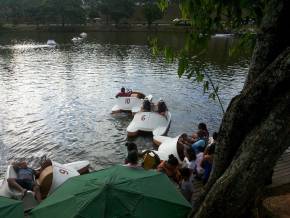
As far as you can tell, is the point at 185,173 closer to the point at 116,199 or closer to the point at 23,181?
the point at 116,199

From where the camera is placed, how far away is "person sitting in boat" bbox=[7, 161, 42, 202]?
11469 millimetres

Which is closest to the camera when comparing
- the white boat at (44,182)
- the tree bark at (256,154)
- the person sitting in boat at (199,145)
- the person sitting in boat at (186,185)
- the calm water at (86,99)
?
the tree bark at (256,154)

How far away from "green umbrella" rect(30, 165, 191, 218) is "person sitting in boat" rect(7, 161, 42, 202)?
12.7ft

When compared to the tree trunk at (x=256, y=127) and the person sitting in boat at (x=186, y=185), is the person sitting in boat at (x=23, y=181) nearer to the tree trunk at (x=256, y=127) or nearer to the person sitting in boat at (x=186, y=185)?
the person sitting in boat at (x=186, y=185)

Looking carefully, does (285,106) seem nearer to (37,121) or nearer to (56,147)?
(56,147)

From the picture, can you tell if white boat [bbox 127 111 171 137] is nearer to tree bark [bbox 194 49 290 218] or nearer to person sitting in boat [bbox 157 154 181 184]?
person sitting in boat [bbox 157 154 181 184]

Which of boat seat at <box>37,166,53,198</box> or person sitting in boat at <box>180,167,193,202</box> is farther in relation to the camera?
boat seat at <box>37,166,53,198</box>

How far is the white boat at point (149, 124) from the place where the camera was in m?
19.2

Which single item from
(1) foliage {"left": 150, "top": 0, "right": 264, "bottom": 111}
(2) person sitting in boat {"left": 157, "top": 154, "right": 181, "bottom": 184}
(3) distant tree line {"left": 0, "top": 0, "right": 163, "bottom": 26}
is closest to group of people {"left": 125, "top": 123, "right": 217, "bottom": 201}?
(2) person sitting in boat {"left": 157, "top": 154, "right": 181, "bottom": 184}

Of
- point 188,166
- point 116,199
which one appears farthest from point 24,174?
point 116,199

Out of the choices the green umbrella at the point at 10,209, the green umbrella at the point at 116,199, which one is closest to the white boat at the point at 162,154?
the green umbrella at the point at 116,199

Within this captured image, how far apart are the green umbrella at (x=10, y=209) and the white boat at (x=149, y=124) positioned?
11400 millimetres

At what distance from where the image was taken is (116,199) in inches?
281

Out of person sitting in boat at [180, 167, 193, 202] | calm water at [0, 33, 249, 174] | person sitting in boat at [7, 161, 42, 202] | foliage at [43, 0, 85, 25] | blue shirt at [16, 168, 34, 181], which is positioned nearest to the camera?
person sitting in boat at [180, 167, 193, 202]
